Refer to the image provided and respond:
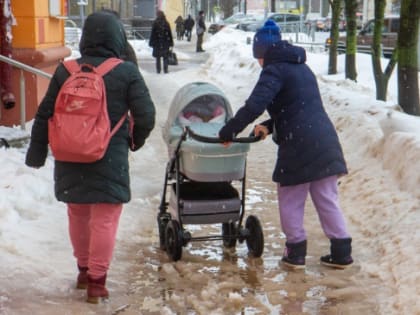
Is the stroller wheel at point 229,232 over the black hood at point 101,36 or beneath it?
beneath

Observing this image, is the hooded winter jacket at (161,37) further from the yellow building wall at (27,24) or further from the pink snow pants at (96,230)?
the pink snow pants at (96,230)

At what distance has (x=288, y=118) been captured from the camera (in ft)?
16.7

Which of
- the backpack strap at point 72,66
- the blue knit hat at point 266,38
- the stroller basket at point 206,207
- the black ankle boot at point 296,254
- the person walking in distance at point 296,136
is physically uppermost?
the blue knit hat at point 266,38

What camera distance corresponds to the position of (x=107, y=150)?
416cm

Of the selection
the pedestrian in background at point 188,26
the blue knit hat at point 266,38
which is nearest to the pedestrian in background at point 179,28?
the pedestrian in background at point 188,26

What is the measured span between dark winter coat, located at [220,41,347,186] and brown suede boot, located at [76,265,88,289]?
4.25 feet

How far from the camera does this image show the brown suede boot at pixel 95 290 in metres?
4.32

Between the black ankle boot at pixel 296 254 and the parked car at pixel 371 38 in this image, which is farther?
the parked car at pixel 371 38

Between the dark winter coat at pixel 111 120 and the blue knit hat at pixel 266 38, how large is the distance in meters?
1.30

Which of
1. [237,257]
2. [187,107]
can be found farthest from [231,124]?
[237,257]

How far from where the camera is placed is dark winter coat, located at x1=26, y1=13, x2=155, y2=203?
414cm

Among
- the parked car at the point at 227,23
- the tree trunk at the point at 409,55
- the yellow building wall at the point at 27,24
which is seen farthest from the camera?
the parked car at the point at 227,23

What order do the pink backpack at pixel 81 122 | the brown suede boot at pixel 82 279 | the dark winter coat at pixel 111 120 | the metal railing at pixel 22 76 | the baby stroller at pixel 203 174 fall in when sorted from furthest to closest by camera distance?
1. the metal railing at pixel 22 76
2. the baby stroller at pixel 203 174
3. the brown suede boot at pixel 82 279
4. the dark winter coat at pixel 111 120
5. the pink backpack at pixel 81 122

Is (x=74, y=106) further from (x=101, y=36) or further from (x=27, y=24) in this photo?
(x=27, y=24)
